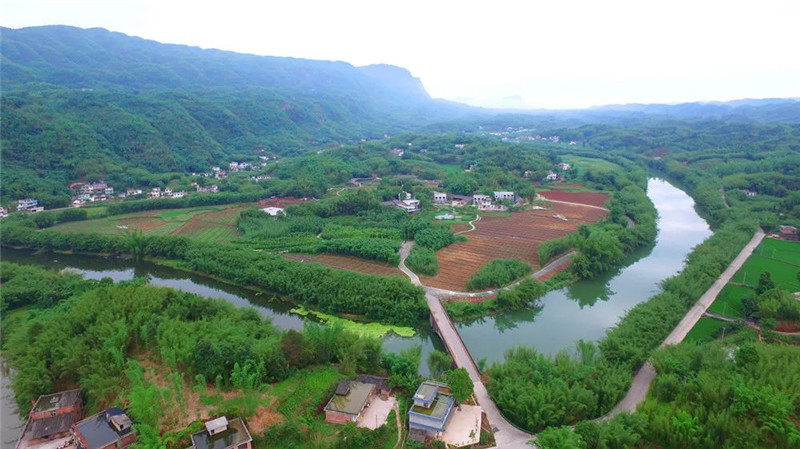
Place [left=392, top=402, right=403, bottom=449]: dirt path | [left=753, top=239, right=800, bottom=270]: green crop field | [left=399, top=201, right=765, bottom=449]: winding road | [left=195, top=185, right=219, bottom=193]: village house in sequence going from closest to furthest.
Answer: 1. [left=392, top=402, right=403, bottom=449]: dirt path
2. [left=399, top=201, right=765, bottom=449]: winding road
3. [left=753, top=239, right=800, bottom=270]: green crop field
4. [left=195, top=185, right=219, bottom=193]: village house

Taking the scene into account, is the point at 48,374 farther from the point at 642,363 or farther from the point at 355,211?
the point at 355,211

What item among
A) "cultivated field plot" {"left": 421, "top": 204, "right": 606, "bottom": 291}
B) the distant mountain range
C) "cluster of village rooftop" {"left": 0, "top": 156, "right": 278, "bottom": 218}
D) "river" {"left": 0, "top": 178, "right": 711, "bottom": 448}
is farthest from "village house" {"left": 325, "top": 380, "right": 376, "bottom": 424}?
the distant mountain range

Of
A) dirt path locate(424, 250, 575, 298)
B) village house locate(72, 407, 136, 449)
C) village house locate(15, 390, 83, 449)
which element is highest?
village house locate(72, 407, 136, 449)

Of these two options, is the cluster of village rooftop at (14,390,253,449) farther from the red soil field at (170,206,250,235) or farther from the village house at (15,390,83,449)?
the red soil field at (170,206,250,235)

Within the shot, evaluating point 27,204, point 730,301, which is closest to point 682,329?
point 730,301

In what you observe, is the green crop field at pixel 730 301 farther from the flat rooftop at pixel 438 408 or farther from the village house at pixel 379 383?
the village house at pixel 379 383

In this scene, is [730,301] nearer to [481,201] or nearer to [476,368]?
[476,368]

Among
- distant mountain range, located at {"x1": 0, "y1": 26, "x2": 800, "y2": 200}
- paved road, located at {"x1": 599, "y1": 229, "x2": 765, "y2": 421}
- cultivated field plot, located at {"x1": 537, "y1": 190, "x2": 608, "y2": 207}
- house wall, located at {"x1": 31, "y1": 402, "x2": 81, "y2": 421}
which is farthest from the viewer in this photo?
distant mountain range, located at {"x1": 0, "y1": 26, "x2": 800, "y2": 200}
